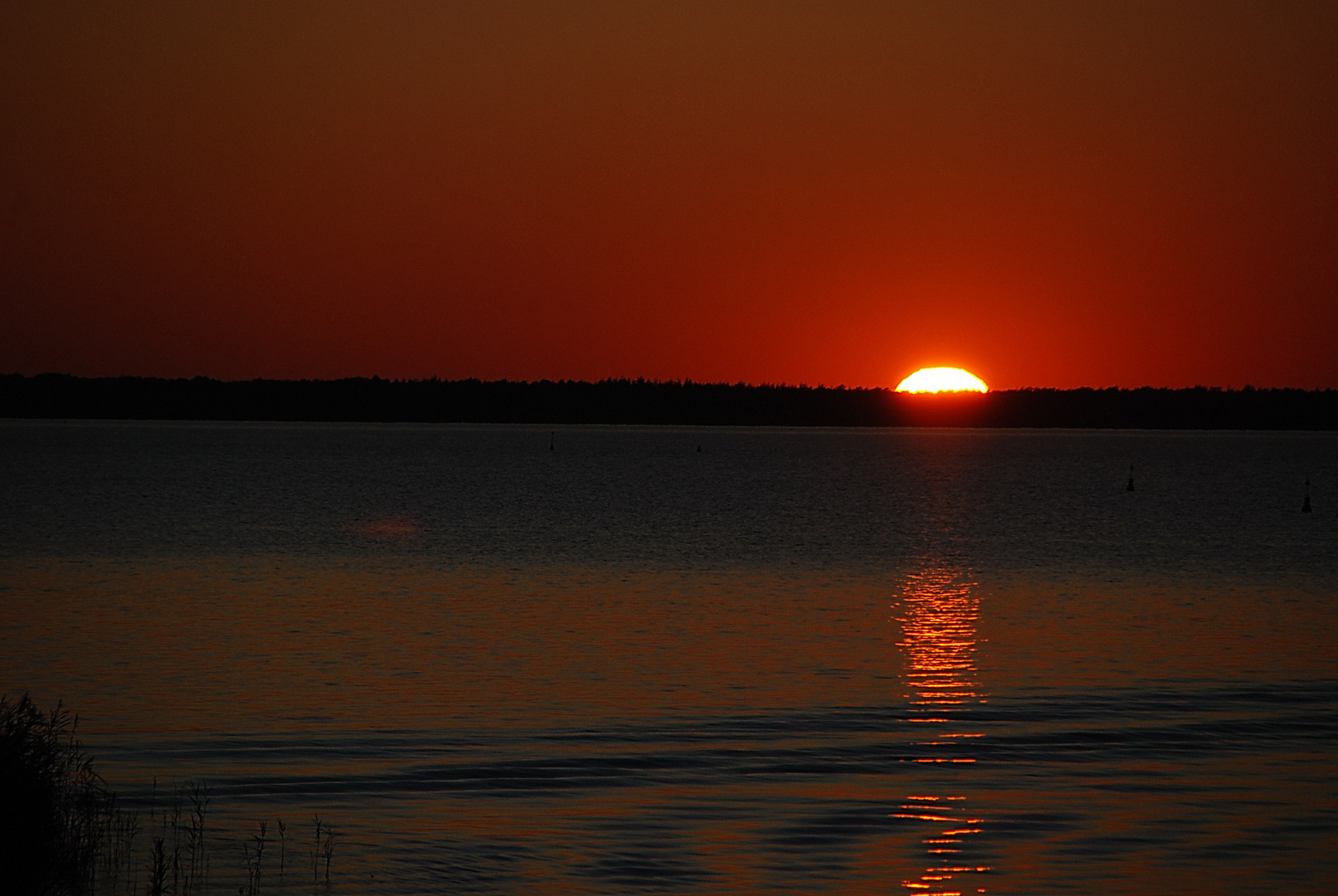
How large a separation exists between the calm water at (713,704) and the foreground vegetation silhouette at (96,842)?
0.72 feet

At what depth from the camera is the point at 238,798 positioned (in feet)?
52.7

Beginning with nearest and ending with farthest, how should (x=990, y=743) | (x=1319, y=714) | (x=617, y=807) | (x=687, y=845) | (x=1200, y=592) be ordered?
(x=687, y=845) < (x=617, y=807) < (x=990, y=743) < (x=1319, y=714) < (x=1200, y=592)

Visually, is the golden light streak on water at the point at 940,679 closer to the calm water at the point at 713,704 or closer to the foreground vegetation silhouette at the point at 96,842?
the calm water at the point at 713,704

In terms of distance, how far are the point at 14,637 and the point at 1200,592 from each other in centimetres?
2723

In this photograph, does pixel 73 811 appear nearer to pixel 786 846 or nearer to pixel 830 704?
pixel 786 846

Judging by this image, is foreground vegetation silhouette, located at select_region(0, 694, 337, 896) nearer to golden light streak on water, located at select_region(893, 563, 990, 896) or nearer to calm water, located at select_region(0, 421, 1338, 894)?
calm water, located at select_region(0, 421, 1338, 894)

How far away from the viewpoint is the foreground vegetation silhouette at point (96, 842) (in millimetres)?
12305

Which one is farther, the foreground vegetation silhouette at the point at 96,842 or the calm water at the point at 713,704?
the calm water at the point at 713,704

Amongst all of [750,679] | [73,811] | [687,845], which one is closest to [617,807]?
[687,845]

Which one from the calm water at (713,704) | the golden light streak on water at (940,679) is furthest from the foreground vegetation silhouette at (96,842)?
the golden light streak on water at (940,679)

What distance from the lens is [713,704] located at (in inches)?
858

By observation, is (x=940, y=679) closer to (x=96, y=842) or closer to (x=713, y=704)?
(x=713, y=704)

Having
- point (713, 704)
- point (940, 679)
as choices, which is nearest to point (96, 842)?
point (713, 704)

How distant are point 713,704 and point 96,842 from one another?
9.88 m
